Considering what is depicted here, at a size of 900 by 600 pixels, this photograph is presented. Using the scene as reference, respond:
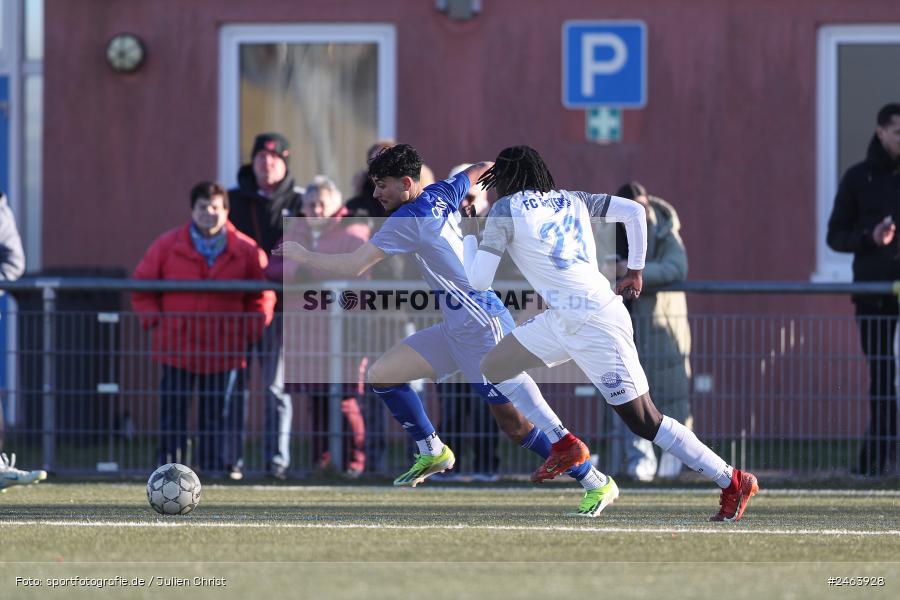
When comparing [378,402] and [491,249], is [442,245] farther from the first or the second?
[378,402]

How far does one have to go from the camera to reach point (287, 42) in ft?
45.5

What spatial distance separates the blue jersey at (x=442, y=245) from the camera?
857cm

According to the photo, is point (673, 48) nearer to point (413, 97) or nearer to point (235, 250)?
point (413, 97)

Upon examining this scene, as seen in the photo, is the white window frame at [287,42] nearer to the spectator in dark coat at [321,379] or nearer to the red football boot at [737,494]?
the spectator in dark coat at [321,379]

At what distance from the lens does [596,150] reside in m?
13.6

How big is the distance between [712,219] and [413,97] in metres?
2.68

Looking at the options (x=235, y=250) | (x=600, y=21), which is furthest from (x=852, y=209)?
(x=235, y=250)

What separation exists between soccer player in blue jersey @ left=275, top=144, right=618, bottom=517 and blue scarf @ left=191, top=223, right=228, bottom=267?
234cm

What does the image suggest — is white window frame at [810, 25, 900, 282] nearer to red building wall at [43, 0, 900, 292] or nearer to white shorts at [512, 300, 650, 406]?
red building wall at [43, 0, 900, 292]

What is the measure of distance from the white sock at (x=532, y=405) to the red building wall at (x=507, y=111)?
5.13 meters

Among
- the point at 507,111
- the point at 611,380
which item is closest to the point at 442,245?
the point at 611,380

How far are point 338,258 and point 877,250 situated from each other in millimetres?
4200

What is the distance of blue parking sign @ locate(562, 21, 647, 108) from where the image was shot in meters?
13.5

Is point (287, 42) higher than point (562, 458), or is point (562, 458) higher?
point (287, 42)
